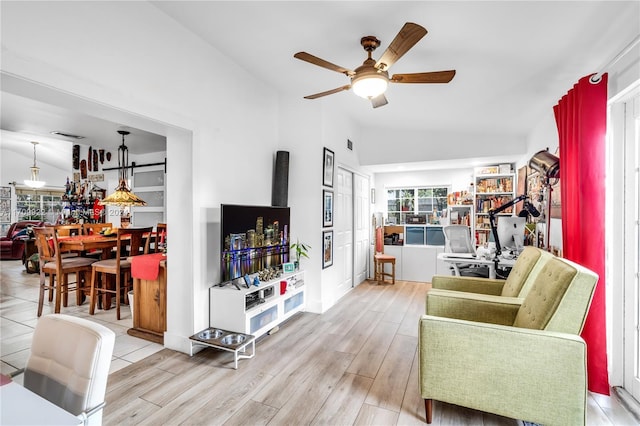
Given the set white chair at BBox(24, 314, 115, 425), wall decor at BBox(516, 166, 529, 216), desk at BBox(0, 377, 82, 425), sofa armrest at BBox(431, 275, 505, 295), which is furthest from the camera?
wall decor at BBox(516, 166, 529, 216)

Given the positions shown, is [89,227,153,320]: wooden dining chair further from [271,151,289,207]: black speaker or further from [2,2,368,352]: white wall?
[271,151,289,207]: black speaker

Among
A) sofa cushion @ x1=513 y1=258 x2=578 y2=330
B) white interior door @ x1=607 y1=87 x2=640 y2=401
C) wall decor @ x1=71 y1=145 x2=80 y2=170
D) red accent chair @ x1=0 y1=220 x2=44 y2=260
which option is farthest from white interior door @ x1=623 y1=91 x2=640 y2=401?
red accent chair @ x1=0 y1=220 x2=44 y2=260

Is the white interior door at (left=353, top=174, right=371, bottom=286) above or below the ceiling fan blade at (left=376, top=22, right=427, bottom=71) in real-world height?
below

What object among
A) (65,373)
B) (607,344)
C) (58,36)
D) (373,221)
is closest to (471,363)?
(607,344)

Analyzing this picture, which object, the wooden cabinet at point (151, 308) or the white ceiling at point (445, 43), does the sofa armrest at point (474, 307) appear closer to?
the white ceiling at point (445, 43)

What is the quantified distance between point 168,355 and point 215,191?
1.54 metres

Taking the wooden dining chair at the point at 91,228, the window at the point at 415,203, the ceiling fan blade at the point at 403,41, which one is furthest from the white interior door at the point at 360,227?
the wooden dining chair at the point at 91,228

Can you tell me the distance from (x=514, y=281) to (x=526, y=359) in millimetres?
1144

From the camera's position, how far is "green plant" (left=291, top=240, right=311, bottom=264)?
380 cm

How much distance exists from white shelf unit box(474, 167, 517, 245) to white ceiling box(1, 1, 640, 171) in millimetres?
1443

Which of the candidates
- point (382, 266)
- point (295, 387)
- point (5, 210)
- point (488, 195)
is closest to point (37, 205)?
point (5, 210)

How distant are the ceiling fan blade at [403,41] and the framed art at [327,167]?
186cm

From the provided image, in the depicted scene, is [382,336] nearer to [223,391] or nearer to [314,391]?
[314,391]

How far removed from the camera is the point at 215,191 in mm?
2988
